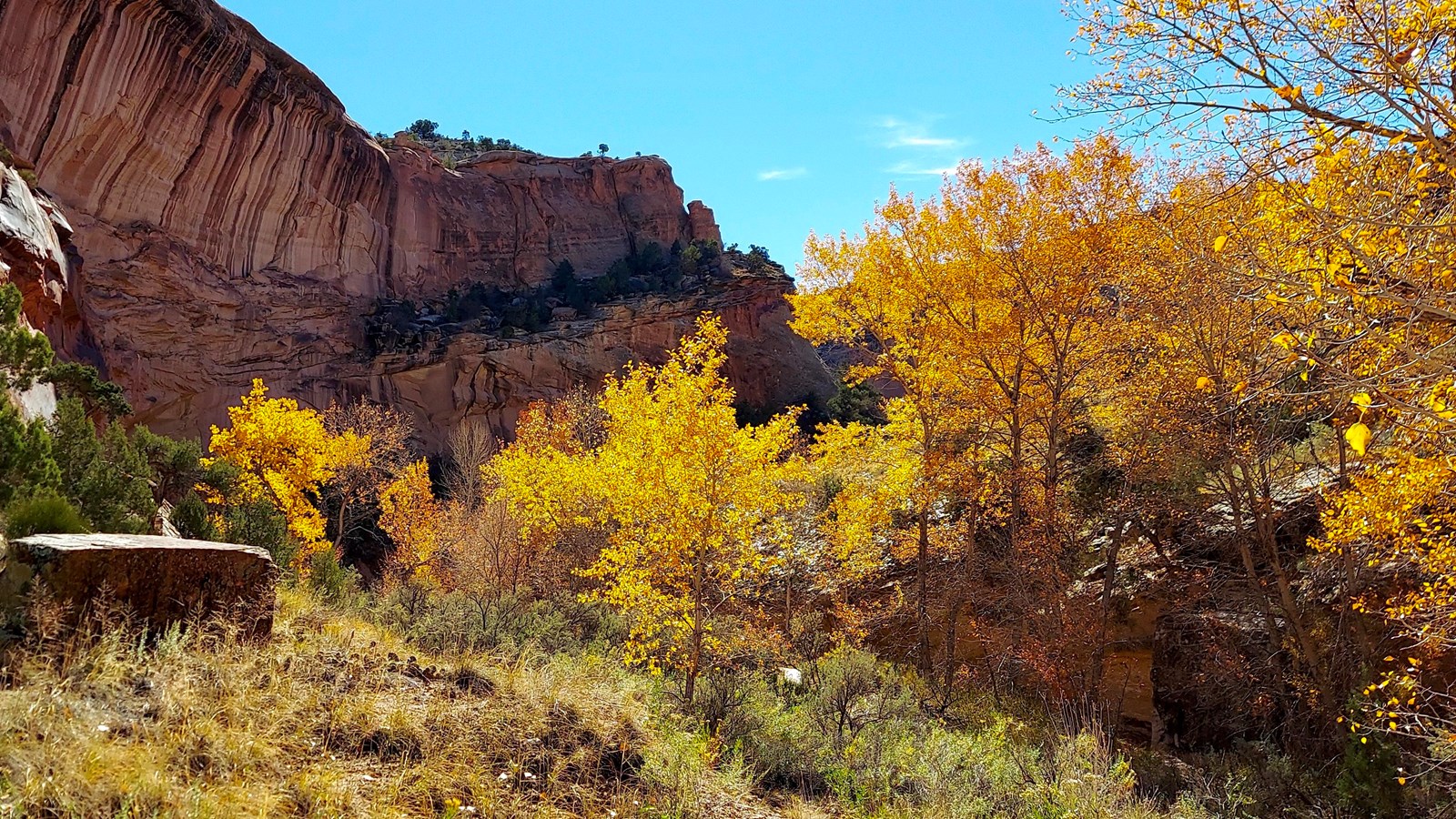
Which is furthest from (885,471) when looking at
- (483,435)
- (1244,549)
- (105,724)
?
(483,435)

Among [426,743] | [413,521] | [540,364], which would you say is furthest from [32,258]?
[540,364]

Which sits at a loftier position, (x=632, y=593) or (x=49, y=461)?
(x=49, y=461)

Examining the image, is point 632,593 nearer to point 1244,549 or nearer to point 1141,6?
point 1141,6

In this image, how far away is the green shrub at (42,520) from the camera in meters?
6.03

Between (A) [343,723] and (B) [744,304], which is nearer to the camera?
(A) [343,723]

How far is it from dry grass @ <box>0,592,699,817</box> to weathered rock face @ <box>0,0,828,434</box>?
76.1 ft

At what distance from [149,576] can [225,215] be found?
127ft

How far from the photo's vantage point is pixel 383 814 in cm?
413

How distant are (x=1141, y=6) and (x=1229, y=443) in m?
6.86

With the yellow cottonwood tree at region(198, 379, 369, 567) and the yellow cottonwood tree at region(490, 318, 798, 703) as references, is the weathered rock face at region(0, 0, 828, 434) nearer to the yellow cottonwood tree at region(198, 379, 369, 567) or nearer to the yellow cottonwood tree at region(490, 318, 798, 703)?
the yellow cottonwood tree at region(198, 379, 369, 567)

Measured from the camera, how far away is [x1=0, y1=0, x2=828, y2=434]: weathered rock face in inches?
1175

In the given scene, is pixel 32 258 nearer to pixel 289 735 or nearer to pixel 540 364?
pixel 289 735

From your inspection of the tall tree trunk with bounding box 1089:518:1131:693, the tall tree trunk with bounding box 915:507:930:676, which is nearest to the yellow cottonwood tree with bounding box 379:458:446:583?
the tall tree trunk with bounding box 915:507:930:676

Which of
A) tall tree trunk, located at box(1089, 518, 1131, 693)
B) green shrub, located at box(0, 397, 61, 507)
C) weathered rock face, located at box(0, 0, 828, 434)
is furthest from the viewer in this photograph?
weathered rock face, located at box(0, 0, 828, 434)
